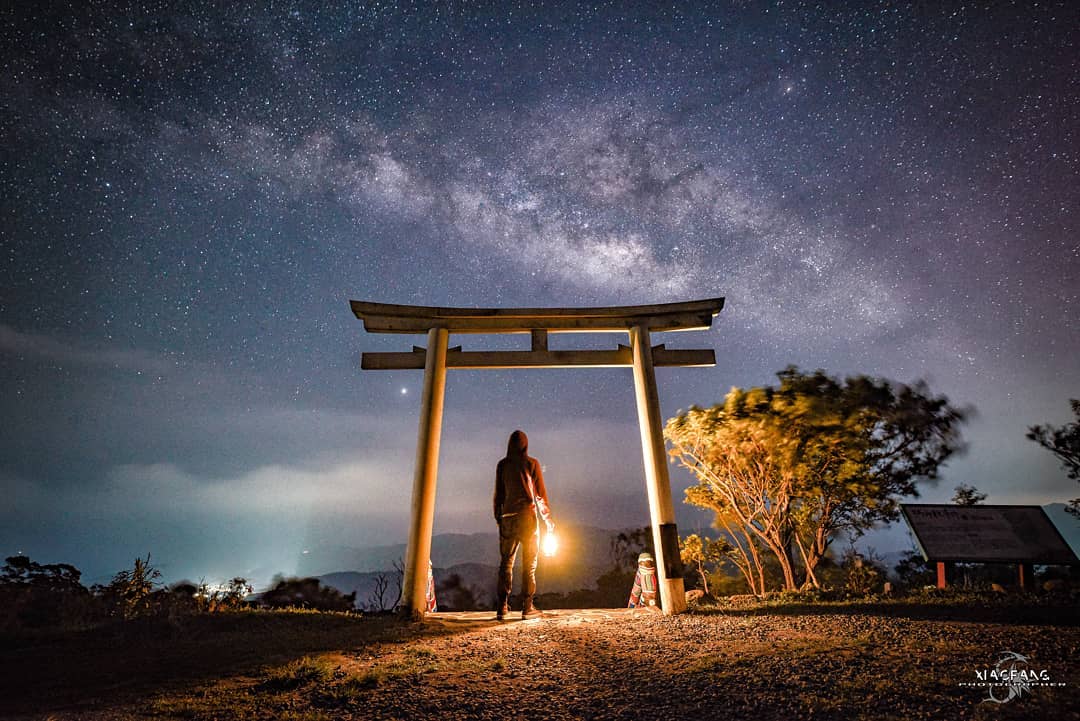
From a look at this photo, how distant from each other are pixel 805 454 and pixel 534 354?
186 inches

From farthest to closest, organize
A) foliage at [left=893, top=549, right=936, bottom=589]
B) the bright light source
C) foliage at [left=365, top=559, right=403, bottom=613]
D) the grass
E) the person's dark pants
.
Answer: foliage at [left=365, top=559, right=403, bottom=613], foliage at [left=893, top=549, right=936, bottom=589], the bright light source, the person's dark pants, the grass

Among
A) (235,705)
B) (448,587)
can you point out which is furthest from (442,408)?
(448,587)

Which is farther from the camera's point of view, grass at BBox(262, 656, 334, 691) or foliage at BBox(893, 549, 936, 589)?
foliage at BBox(893, 549, 936, 589)

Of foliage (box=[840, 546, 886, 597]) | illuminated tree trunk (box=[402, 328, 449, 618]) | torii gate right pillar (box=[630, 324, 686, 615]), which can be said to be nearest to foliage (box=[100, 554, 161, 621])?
illuminated tree trunk (box=[402, 328, 449, 618])

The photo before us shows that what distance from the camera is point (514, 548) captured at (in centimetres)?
670

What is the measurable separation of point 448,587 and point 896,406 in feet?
Result: 46.0

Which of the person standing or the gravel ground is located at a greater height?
the person standing

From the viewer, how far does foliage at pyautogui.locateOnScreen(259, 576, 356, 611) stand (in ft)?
36.0

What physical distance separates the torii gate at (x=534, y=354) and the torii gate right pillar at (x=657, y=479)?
0.05 feet

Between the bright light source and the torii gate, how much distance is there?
A: 156 cm

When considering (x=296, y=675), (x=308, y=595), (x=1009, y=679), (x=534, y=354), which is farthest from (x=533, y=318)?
(x=308, y=595)

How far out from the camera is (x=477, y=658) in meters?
4.23

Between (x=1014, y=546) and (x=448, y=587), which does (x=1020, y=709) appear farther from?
(x=448, y=587)

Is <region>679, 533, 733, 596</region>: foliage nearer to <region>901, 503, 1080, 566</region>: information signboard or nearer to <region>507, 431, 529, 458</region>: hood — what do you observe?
<region>901, 503, 1080, 566</region>: information signboard
